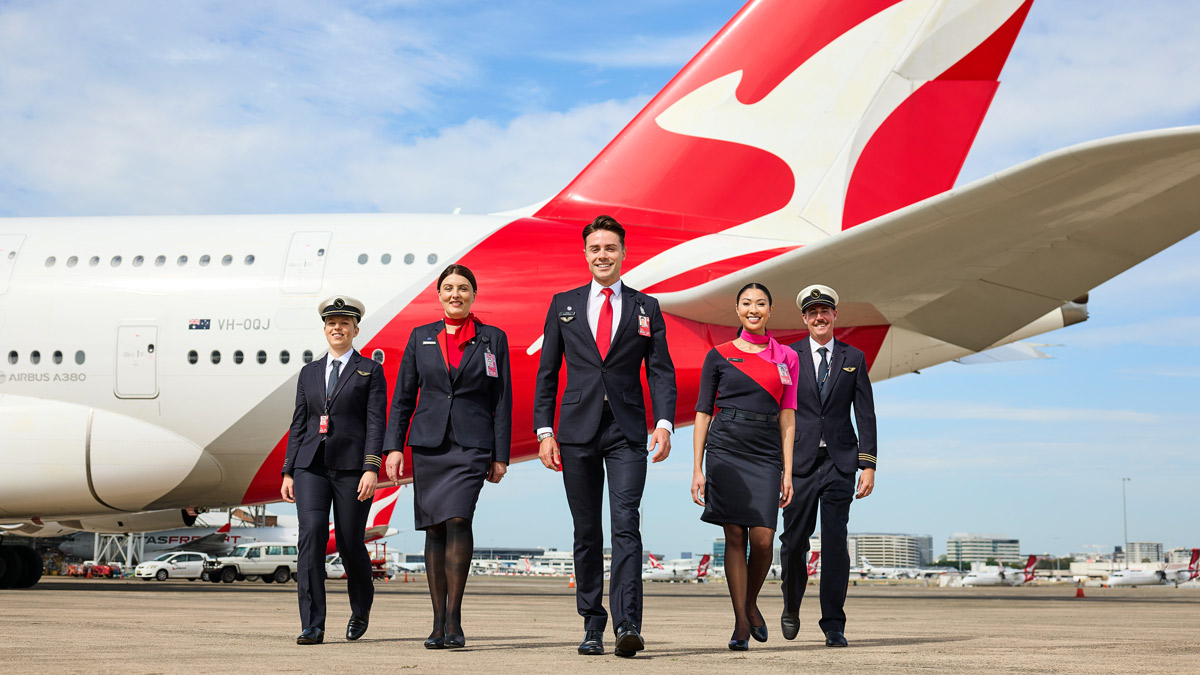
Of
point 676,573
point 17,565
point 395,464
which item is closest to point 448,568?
point 395,464

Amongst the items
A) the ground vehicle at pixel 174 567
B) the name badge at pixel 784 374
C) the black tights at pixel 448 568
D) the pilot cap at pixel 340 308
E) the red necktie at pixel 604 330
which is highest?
the pilot cap at pixel 340 308

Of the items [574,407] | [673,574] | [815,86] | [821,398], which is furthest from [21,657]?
[673,574]

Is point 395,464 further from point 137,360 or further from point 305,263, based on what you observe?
point 137,360

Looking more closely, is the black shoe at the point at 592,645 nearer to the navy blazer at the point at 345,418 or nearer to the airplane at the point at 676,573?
the navy blazer at the point at 345,418

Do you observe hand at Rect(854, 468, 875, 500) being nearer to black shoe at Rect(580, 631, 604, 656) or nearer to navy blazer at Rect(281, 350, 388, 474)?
black shoe at Rect(580, 631, 604, 656)

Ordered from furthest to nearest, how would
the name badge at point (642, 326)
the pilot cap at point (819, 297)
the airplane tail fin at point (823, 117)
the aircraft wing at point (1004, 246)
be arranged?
1. the airplane tail fin at point (823, 117)
2. the aircraft wing at point (1004, 246)
3. the pilot cap at point (819, 297)
4. the name badge at point (642, 326)

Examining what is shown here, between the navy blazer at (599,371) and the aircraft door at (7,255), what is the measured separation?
1003 cm

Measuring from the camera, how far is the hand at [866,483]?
6148 millimetres

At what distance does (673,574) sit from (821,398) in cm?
5620

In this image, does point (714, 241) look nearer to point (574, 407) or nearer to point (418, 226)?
point (418, 226)

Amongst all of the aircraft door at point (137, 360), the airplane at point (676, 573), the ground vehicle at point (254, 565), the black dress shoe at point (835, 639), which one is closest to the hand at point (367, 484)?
the black dress shoe at point (835, 639)

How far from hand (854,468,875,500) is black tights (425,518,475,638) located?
216 centimetres

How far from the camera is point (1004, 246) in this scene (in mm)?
9445

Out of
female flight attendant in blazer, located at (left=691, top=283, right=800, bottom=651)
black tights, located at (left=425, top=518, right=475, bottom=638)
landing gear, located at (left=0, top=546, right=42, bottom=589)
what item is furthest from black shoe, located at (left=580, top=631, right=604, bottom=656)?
landing gear, located at (left=0, top=546, right=42, bottom=589)
